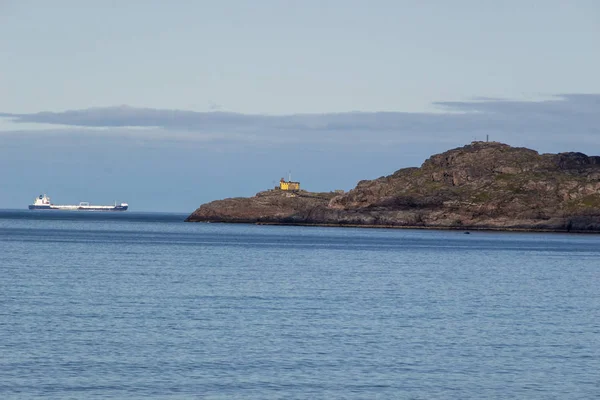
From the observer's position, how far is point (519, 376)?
124 feet

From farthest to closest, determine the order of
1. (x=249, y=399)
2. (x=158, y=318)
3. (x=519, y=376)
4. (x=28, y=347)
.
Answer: (x=158, y=318) → (x=28, y=347) → (x=519, y=376) → (x=249, y=399)

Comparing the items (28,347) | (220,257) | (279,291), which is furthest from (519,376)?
(220,257)

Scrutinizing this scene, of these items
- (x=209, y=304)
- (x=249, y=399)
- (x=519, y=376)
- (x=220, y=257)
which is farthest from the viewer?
(x=220, y=257)

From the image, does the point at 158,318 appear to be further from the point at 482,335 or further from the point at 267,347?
the point at 482,335

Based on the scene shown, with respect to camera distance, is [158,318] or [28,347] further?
[158,318]

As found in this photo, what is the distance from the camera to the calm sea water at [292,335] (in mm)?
35344

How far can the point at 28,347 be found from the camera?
41.4 metres

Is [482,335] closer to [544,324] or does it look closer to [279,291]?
[544,324]

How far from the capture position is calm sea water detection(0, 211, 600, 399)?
35344mm

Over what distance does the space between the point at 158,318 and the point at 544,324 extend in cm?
2069

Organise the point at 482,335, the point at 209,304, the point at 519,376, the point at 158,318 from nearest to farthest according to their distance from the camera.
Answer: the point at 519,376, the point at 482,335, the point at 158,318, the point at 209,304

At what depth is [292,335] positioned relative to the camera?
46562 mm

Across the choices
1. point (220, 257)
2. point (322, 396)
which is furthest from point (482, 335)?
point (220, 257)

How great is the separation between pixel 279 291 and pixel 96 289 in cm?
1269
